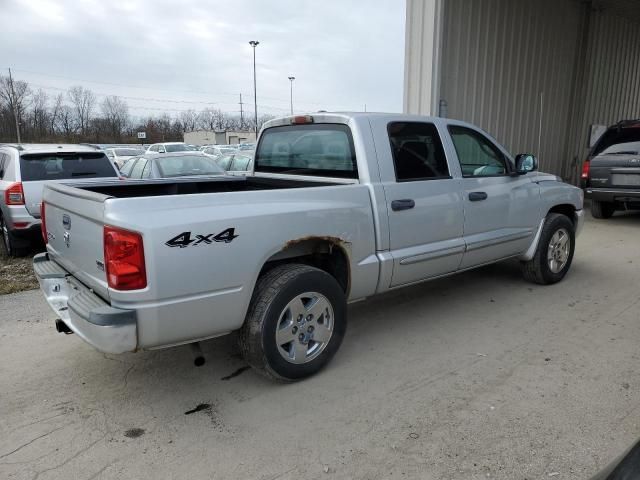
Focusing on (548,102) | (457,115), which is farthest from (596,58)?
(457,115)

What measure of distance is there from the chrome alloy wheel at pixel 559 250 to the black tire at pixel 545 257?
0.03m

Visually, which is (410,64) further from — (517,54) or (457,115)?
(517,54)

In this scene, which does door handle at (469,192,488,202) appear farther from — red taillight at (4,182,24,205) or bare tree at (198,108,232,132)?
bare tree at (198,108,232,132)

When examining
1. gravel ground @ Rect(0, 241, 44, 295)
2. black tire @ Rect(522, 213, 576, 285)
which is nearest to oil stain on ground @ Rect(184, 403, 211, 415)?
gravel ground @ Rect(0, 241, 44, 295)

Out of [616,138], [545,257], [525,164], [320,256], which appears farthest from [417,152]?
[616,138]

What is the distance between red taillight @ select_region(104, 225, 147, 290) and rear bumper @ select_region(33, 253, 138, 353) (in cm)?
16

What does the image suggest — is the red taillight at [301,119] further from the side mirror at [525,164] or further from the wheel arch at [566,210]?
the wheel arch at [566,210]

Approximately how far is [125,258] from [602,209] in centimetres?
1058

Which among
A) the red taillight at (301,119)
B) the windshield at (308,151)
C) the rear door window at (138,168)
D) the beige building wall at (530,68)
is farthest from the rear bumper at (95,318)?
the beige building wall at (530,68)

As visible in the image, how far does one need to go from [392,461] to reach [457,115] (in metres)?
8.70

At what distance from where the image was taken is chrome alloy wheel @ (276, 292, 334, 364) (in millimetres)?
3256

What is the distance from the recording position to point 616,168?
9.22 m

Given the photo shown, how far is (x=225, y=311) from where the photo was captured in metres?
2.95

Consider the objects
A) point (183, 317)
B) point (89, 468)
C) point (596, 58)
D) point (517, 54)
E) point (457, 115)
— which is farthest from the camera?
point (596, 58)
